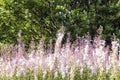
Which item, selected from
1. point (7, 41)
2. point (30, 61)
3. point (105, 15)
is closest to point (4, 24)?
point (7, 41)

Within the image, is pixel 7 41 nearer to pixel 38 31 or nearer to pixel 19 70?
pixel 38 31

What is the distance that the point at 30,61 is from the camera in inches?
280

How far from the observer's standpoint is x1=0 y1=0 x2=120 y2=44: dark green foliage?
11.1m

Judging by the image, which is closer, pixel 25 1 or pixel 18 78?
pixel 18 78

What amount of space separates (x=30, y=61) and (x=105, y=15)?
480 cm

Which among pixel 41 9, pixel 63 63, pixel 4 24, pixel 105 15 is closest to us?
pixel 63 63

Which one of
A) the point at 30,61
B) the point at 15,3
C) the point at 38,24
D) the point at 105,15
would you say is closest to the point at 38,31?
the point at 38,24

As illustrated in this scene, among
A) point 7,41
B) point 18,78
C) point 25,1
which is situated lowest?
point 18,78

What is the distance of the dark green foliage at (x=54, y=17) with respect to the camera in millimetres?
11102

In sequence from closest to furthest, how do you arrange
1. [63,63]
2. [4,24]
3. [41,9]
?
[63,63] < [41,9] < [4,24]

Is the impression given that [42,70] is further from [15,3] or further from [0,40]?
[0,40]

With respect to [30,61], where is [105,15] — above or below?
above

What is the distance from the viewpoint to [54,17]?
11695 millimetres

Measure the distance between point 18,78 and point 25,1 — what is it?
539 cm
